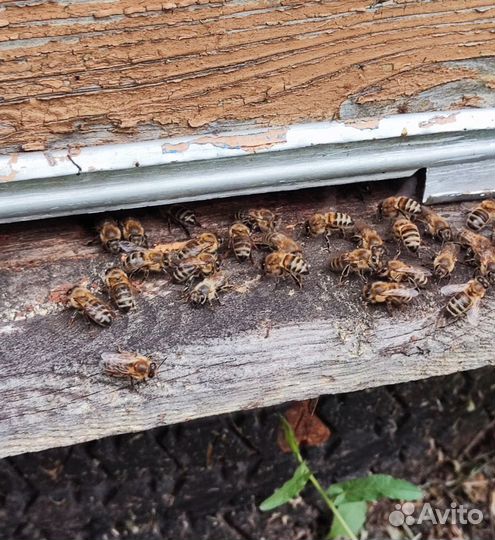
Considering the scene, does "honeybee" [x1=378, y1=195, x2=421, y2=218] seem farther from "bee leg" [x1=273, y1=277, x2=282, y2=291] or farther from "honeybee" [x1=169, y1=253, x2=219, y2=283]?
"honeybee" [x1=169, y1=253, x2=219, y2=283]

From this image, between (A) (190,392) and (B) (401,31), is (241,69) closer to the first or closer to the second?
(B) (401,31)

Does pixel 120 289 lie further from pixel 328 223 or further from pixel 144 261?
pixel 328 223

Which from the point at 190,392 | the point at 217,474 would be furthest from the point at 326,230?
the point at 217,474

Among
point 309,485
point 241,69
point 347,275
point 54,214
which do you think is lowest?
point 309,485

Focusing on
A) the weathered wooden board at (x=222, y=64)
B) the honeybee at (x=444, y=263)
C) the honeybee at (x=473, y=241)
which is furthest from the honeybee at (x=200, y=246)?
the honeybee at (x=473, y=241)

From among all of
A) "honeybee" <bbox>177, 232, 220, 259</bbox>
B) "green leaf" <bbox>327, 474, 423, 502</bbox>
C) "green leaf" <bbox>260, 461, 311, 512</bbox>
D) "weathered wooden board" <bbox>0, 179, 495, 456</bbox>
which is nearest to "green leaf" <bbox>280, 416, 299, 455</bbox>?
"green leaf" <bbox>260, 461, 311, 512</bbox>

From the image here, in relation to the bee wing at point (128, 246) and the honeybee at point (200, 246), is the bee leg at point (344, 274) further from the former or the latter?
the bee wing at point (128, 246)
